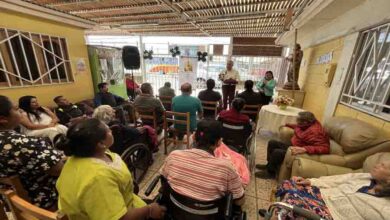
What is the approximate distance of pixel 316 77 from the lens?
3.76 meters

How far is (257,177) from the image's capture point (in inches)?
90.1

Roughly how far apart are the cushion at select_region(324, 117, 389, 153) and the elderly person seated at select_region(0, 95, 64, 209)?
2435 mm

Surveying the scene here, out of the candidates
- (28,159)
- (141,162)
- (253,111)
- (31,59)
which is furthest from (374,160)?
(31,59)

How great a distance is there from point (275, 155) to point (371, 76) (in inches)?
62.4

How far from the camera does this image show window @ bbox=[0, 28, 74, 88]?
279cm

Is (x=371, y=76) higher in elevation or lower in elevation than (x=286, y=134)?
higher

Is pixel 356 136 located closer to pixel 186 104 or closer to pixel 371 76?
pixel 371 76

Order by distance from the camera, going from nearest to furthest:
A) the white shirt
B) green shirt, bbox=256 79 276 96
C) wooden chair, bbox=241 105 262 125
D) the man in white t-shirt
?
wooden chair, bbox=241 105 262 125 < green shirt, bbox=256 79 276 96 < the man in white t-shirt < the white shirt

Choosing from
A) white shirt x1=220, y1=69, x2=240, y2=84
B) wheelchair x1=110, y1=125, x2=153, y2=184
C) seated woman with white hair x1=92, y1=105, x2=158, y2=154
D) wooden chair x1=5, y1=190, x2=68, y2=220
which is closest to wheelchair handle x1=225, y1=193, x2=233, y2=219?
wooden chair x1=5, y1=190, x2=68, y2=220

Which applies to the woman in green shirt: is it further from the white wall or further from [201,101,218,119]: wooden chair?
[201,101,218,119]: wooden chair

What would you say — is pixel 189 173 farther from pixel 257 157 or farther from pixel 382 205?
pixel 257 157

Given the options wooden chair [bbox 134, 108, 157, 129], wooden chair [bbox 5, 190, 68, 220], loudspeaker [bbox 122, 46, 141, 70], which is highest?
loudspeaker [bbox 122, 46, 141, 70]

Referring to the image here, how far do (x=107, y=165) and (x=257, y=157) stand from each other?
2.46 meters

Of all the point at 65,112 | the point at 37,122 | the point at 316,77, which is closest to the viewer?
the point at 37,122
